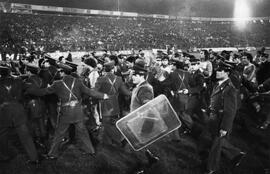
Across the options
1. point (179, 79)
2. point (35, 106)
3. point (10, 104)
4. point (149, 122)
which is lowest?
point (35, 106)

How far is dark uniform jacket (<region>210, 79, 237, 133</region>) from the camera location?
3928 millimetres

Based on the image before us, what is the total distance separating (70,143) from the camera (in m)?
5.64

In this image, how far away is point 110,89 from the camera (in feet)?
17.5

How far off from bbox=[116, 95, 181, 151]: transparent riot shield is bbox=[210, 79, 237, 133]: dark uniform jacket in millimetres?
974

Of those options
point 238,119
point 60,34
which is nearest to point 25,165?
point 238,119

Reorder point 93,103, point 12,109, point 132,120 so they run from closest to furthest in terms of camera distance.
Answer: point 132,120 < point 12,109 < point 93,103

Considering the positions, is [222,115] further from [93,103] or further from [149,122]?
[93,103]

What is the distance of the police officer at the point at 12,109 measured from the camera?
435 cm

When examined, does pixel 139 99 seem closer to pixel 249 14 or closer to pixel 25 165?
pixel 25 165

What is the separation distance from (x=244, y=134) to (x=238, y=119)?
799mm

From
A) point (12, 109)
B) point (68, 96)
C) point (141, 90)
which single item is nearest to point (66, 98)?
point (68, 96)

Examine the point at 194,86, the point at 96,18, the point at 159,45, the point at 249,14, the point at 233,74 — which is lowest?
the point at 194,86

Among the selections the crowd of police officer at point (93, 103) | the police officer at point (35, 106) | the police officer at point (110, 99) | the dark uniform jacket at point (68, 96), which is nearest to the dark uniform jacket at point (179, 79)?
the crowd of police officer at point (93, 103)

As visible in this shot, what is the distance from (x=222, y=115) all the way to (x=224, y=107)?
0.62ft
